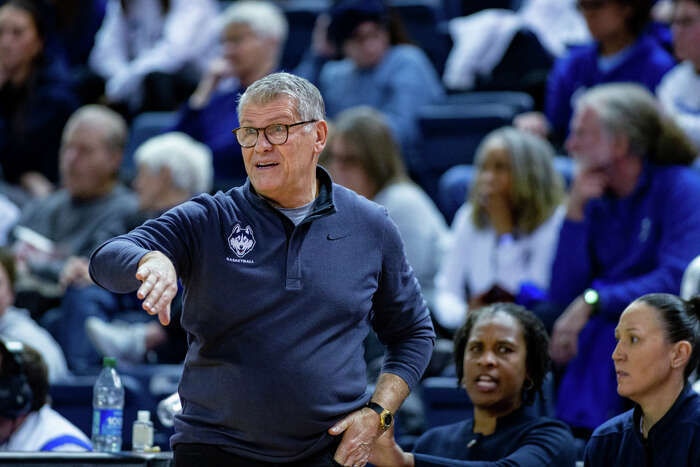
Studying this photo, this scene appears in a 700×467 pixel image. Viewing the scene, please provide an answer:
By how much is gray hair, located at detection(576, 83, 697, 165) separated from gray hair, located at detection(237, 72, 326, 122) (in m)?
1.91

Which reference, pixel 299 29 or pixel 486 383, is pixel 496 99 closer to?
pixel 299 29

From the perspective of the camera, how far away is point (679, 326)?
2.83 meters

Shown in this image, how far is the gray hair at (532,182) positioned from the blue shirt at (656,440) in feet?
5.51

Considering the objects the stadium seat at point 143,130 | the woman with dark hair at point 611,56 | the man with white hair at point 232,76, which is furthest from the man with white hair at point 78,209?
the woman with dark hair at point 611,56

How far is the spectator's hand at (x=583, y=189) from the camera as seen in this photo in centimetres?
412

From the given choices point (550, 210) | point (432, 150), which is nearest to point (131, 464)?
point (550, 210)

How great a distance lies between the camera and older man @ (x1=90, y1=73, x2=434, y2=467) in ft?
7.55

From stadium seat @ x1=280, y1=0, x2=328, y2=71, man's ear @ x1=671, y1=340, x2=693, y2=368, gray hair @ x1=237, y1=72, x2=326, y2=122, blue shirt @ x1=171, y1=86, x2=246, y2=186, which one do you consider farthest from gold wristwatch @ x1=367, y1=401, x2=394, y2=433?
stadium seat @ x1=280, y1=0, x2=328, y2=71

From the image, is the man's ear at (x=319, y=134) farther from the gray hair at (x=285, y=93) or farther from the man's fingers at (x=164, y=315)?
the man's fingers at (x=164, y=315)

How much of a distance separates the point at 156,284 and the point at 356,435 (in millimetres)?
556

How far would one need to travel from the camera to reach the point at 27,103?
6234 millimetres

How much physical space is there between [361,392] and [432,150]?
337 cm

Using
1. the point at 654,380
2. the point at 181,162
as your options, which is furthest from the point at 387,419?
the point at 181,162

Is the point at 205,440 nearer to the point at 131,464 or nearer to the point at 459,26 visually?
the point at 131,464
